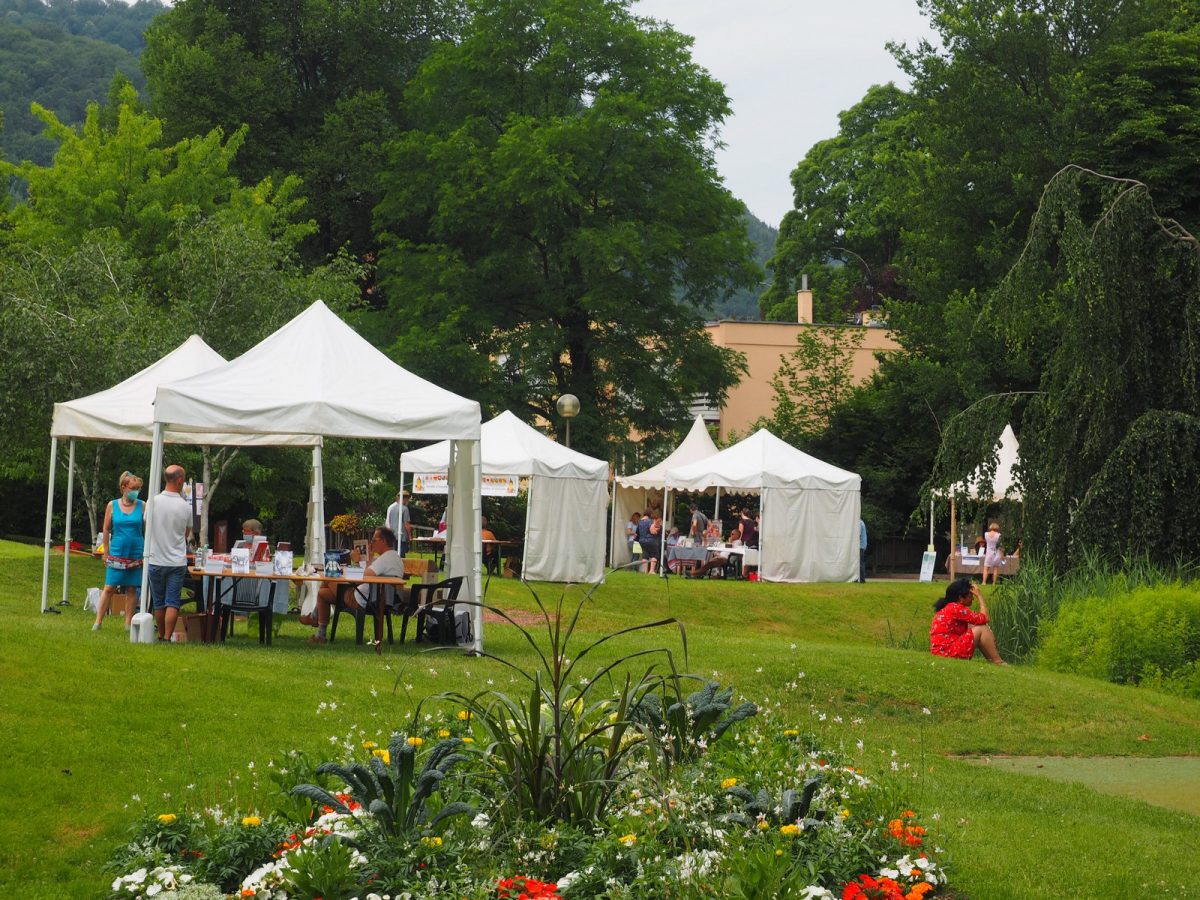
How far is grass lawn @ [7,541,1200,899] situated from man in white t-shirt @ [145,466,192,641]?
59cm

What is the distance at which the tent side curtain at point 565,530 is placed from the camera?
29.6 meters

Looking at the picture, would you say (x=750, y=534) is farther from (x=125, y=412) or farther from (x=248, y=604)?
(x=248, y=604)

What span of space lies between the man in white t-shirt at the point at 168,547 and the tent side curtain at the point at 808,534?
710 inches

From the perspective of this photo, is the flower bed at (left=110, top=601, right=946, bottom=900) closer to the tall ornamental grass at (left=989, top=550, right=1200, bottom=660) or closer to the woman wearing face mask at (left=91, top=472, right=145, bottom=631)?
the woman wearing face mask at (left=91, top=472, right=145, bottom=631)

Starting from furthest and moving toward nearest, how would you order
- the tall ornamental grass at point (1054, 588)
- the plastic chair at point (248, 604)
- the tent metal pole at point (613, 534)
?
the tent metal pole at point (613, 534) → the tall ornamental grass at point (1054, 588) → the plastic chair at point (248, 604)

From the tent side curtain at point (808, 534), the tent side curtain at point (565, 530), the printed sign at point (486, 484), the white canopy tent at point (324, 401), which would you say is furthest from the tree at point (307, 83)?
the white canopy tent at point (324, 401)

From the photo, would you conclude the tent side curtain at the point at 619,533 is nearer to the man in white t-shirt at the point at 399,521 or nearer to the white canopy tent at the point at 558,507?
the white canopy tent at the point at 558,507

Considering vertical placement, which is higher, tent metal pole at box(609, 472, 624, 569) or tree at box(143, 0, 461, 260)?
tree at box(143, 0, 461, 260)

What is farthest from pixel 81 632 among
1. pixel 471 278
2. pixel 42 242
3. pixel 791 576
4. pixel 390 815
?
pixel 471 278

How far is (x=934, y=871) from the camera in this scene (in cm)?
702

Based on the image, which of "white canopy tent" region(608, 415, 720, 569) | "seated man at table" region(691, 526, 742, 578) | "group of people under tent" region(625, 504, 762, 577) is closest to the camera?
"seated man at table" region(691, 526, 742, 578)

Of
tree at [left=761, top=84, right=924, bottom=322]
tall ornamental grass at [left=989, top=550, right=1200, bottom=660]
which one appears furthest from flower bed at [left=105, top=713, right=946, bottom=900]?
tree at [left=761, top=84, right=924, bottom=322]

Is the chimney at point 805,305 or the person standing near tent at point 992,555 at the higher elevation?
the chimney at point 805,305

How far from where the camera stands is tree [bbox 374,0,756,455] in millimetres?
40750
